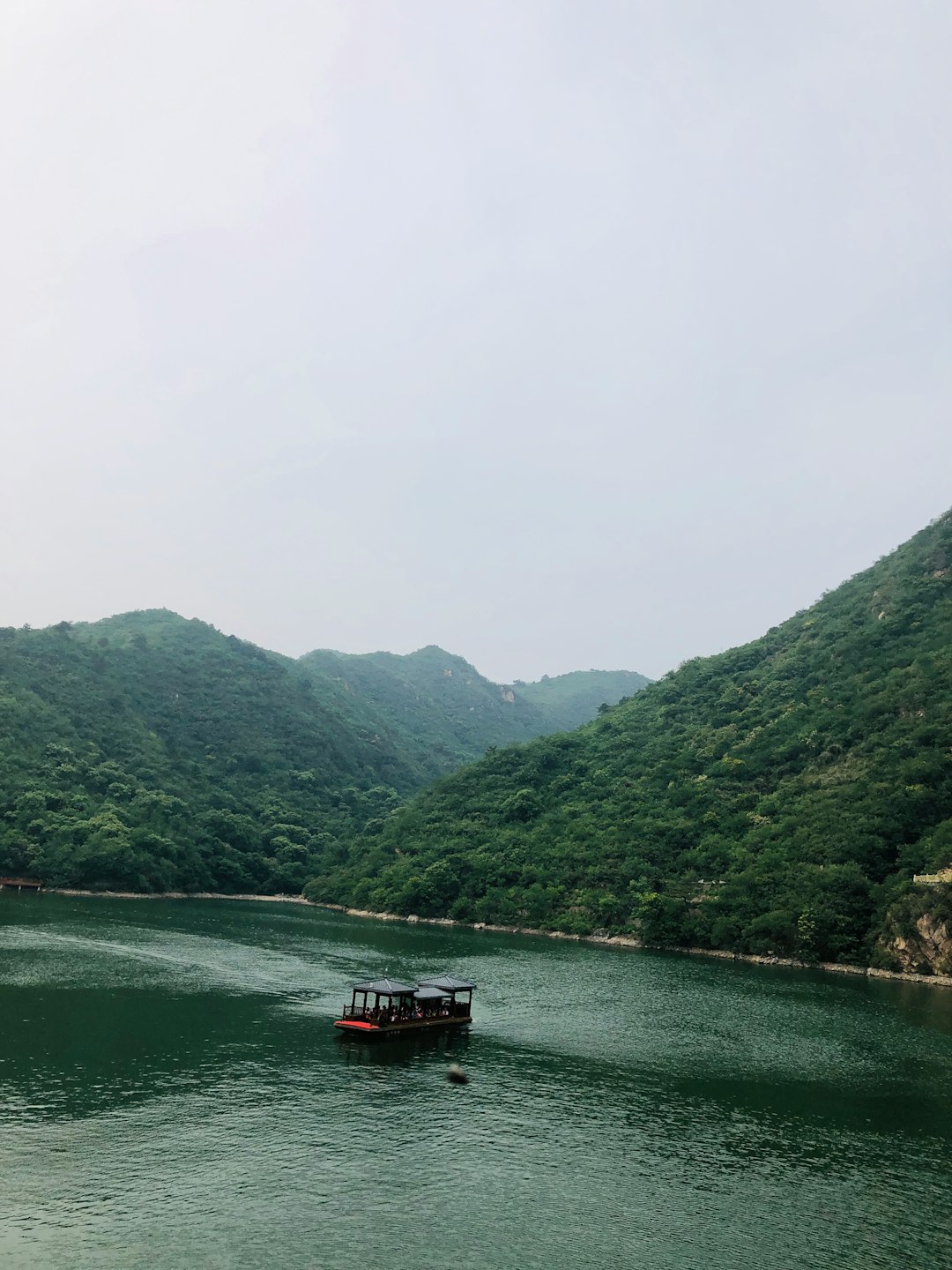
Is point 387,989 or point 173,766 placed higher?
point 173,766

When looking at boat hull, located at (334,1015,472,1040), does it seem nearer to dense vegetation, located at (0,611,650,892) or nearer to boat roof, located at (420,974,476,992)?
boat roof, located at (420,974,476,992)

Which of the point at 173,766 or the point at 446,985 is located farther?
the point at 173,766

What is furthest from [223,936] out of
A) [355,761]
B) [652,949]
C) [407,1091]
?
[355,761]

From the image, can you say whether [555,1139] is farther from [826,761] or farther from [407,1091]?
[826,761]

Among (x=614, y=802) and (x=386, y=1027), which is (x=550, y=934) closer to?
(x=614, y=802)

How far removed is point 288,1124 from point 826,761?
77.9 m

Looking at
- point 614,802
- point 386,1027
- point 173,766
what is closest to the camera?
point 386,1027

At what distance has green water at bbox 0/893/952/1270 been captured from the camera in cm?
2141

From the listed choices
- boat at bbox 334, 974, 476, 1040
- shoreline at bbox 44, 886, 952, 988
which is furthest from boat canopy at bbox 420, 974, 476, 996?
shoreline at bbox 44, 886, 952, 988

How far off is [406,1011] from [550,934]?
50.0m

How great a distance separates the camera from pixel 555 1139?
2875 centimetres

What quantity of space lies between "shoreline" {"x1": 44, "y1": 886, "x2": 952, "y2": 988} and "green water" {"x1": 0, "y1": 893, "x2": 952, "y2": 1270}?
15491 mm

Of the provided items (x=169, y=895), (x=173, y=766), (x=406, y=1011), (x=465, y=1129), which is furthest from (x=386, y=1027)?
(x=173, y=766)

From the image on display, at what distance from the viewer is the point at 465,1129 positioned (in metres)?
A: 29.2
